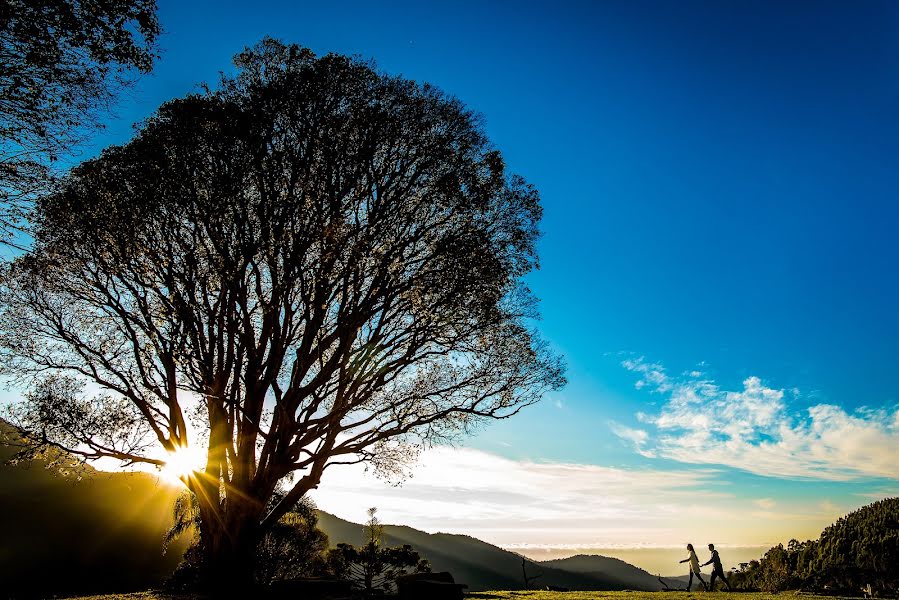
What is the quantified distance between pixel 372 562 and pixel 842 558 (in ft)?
151

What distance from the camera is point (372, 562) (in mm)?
43469

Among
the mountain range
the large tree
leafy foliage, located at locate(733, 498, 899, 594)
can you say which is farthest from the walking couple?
the mountain range

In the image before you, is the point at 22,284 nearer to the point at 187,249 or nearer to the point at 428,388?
the point at 187,249

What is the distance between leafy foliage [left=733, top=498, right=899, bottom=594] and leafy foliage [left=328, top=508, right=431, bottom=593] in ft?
93.7

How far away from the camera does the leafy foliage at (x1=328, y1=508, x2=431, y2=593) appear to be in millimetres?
43009

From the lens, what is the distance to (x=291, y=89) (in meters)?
16.4

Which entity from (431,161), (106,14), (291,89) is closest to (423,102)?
(431,161)

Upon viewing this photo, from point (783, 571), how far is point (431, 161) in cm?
3955

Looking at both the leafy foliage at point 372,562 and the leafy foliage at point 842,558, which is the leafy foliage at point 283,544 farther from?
the leafy foliage at point 842,558

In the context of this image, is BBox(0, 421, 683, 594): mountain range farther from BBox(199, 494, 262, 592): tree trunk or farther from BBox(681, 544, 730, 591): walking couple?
BBox(199, 494, 262, 592): tree trunk

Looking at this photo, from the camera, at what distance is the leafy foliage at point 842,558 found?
26688mm

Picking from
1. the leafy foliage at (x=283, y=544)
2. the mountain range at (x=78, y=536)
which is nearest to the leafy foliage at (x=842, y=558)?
the mountain range at (x=78, y=536)

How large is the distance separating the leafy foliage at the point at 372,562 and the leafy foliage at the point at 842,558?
28570 mm

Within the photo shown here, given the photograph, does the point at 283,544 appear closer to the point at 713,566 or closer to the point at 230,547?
the point at 230,547
